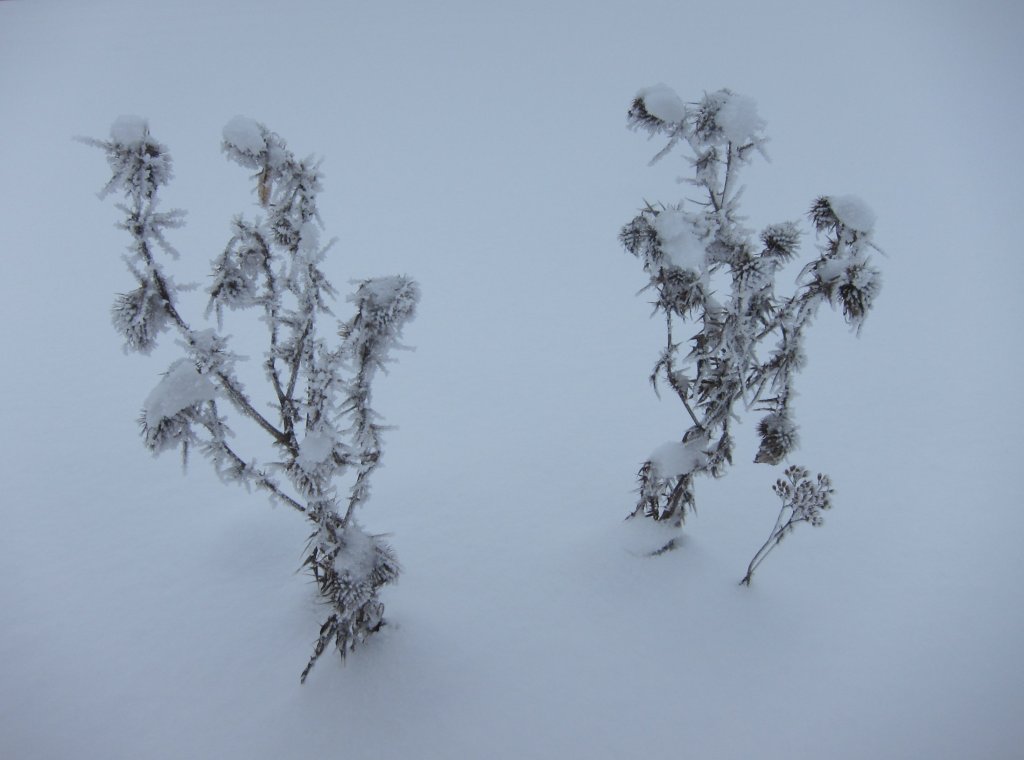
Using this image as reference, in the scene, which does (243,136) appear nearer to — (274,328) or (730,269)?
(274,328)

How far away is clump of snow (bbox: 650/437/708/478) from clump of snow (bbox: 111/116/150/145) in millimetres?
3789

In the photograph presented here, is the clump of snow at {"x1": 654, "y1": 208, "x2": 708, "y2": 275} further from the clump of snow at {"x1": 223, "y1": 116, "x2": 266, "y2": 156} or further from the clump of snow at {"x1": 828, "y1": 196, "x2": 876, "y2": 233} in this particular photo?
the clump of snow at {"x1": 223, "y1": 116, "x2": 266, "y2": 156}

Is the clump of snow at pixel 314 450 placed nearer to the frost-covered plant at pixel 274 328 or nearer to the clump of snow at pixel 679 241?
the frost-covered plant at pixel 274 328

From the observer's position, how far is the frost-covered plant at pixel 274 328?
2.84 m

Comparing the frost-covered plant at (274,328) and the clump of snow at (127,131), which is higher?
the clump of snow at (127,131)

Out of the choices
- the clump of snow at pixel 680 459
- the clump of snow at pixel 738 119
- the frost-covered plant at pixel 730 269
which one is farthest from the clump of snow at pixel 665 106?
the clump of snow at pixel 680 459

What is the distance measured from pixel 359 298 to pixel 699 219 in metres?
2.26

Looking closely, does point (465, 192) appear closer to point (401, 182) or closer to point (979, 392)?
point (401, 182)

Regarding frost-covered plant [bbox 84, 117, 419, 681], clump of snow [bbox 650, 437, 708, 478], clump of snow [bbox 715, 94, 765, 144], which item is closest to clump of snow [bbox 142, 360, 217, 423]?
frost-covered plant [bbox 84, 117, 419, 681]

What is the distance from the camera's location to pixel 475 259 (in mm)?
15062

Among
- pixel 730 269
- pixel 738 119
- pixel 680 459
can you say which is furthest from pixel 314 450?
pixel 738 119

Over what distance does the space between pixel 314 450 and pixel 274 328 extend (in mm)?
748

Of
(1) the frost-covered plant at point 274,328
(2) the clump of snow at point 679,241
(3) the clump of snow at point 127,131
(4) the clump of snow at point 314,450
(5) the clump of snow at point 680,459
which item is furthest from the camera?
(5) the clump of snow at point 680,459

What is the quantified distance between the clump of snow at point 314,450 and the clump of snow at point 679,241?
7.65ft
